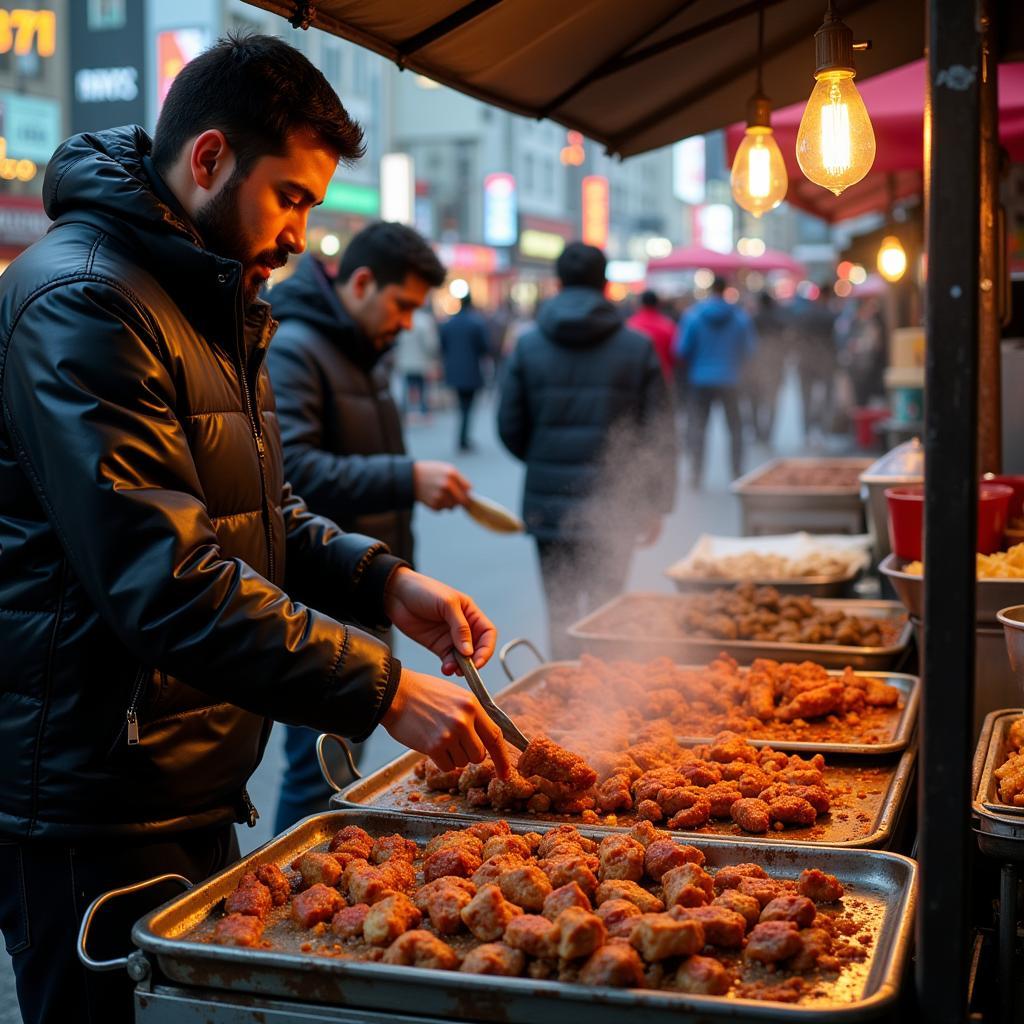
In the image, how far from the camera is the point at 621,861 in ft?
6.83

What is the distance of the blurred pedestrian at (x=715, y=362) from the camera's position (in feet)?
48.4

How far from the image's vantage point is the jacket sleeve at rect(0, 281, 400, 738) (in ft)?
6.20

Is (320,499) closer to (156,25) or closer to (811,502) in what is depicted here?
(811,502)

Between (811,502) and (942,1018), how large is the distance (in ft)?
17.7

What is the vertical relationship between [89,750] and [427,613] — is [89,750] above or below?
below

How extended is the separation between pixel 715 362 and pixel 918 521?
11530mm

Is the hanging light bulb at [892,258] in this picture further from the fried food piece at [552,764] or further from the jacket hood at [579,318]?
the fried food piece at [552,764]

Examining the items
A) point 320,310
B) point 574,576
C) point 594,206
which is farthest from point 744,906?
→ point 594,206

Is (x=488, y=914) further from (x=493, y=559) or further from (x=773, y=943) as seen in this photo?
(x=493, y=559)

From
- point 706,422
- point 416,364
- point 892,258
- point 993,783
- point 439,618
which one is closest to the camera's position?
point 993,783

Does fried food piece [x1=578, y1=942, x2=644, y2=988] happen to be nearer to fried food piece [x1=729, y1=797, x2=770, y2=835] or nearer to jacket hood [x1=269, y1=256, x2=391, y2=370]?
fried food piece [x1=729, y1=797, x2=770, y2=835]

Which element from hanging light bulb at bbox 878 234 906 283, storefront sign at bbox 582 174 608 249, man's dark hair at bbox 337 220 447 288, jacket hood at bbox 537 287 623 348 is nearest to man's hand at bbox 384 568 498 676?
man's dark hair at bbox 337 220 447 288

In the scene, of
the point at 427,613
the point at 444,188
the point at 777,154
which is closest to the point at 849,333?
the point at 777,154

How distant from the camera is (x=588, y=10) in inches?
129
